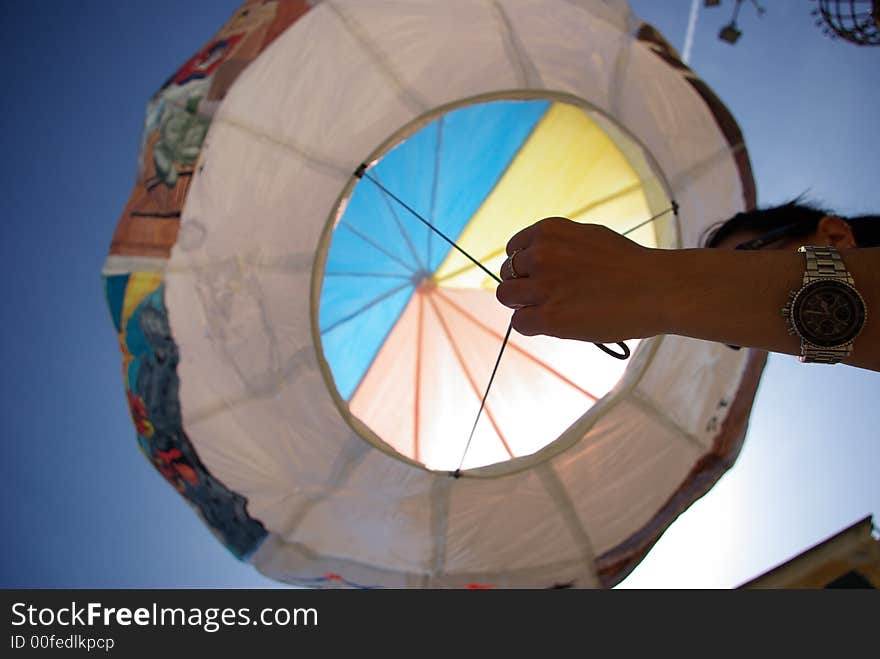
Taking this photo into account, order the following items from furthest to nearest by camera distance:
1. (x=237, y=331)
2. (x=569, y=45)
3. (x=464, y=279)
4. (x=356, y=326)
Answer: (x=464, y=279), (x=356, y=326), (x=569, y=45), (x=237, y=331)

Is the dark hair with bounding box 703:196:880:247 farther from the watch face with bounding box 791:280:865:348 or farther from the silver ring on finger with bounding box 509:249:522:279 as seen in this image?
the silver ring on finger with bounding box 509:249:522:279

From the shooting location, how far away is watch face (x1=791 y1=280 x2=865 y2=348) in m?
0.78

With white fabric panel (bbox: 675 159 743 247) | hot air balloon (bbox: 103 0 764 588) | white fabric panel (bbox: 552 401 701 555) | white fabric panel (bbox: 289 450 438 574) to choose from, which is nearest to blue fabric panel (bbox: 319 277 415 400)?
hot air balloon (bbox: 103 0 764 588)

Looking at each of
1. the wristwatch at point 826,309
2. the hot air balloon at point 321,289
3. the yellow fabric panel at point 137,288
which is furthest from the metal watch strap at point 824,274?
the yellow fabric panel at point 137,288

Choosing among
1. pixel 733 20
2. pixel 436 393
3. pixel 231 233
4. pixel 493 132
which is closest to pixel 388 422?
pixel 436 393

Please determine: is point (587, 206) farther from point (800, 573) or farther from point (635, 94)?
point (800, 573)

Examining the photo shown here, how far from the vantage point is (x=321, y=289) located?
9.45ft

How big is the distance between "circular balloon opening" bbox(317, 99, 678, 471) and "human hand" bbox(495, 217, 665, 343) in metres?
2.25

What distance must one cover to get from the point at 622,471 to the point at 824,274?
231cm

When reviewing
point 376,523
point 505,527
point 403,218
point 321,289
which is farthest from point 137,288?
point 505,527

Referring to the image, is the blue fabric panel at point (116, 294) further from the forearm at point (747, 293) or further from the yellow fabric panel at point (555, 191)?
the forearm at point (747, 293)

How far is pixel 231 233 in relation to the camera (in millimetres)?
2537

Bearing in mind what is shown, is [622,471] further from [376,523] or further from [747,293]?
[747,293]

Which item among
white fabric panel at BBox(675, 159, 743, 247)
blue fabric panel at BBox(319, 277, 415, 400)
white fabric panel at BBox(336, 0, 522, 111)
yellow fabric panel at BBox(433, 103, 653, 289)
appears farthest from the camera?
blue fabric panel at BBox(319, 277, 415, 400)
